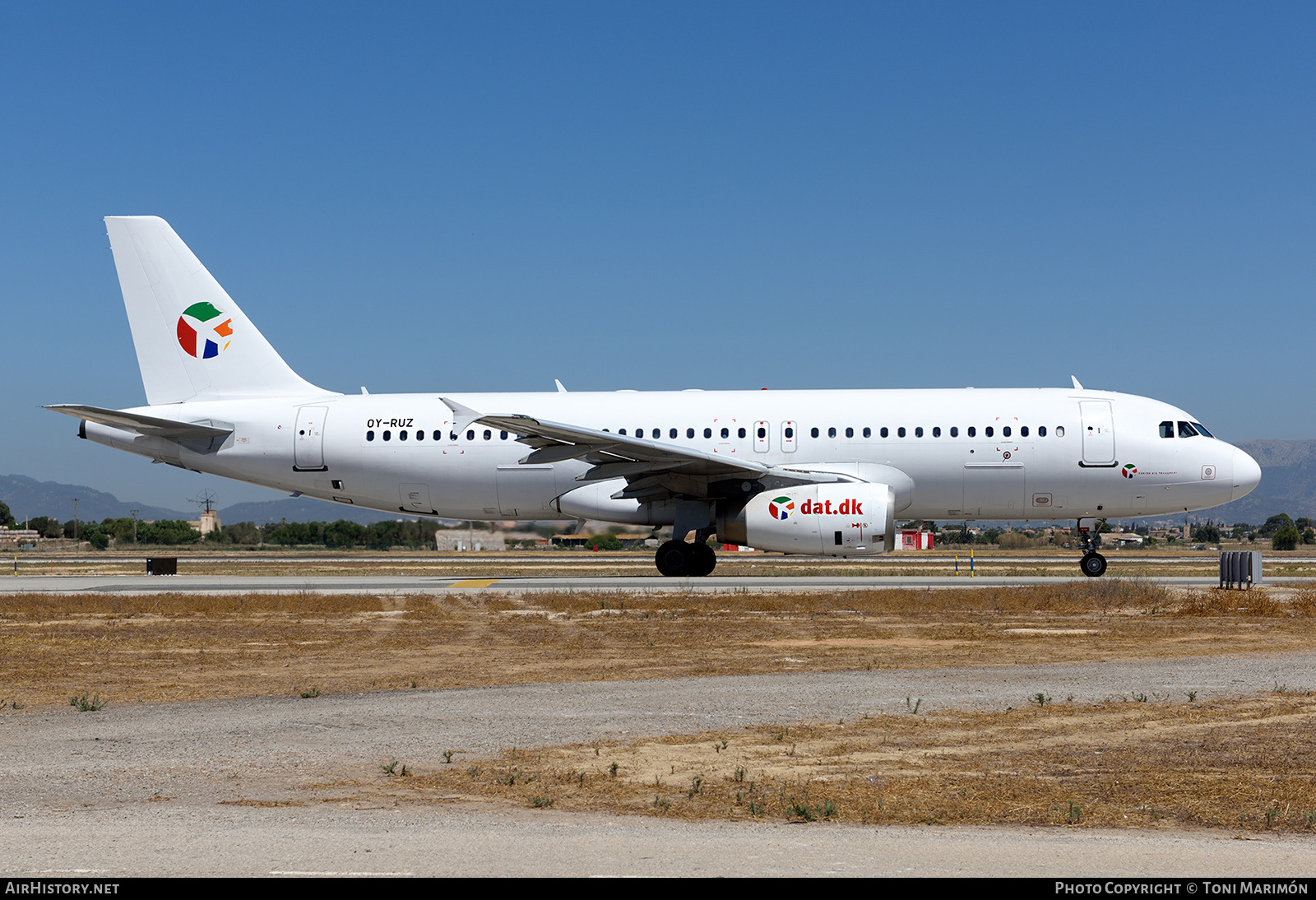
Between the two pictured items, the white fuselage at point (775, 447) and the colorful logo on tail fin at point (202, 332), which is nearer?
the white fuselage at point (775, 447)

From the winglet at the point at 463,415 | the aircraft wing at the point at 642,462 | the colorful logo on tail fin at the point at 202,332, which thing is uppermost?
the colorful logo on tail fin at the point at 202,332

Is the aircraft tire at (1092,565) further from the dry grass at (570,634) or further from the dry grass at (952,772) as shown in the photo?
the dry grass at (952,772)

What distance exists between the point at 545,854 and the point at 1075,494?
73.2ft

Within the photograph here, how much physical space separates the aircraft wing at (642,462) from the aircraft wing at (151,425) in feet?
24.0

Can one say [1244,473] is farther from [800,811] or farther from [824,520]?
[800,811]

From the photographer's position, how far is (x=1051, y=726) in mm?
8844

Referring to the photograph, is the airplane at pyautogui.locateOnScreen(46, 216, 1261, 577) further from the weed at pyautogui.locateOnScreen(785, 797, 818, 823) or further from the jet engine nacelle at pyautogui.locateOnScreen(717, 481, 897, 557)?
the weed at pyautogui.locateOnScreen(785, 797, 818, 823)

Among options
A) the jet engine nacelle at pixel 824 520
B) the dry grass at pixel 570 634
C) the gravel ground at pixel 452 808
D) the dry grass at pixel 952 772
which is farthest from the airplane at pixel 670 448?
the dry grass at pixel 952 772

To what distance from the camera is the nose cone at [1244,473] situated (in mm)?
25703

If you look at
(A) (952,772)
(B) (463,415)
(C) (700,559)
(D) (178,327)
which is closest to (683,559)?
(C) (700,559)

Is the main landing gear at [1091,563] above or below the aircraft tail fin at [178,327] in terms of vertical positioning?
below

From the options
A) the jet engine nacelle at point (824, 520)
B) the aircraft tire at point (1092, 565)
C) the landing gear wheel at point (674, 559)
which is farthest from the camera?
the aircraft tire at point (1092, 565)

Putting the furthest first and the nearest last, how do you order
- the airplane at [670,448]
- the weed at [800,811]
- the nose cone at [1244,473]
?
the nose cone at [1244,473] → the airplane at [670,448] → the weed at [800,811]
